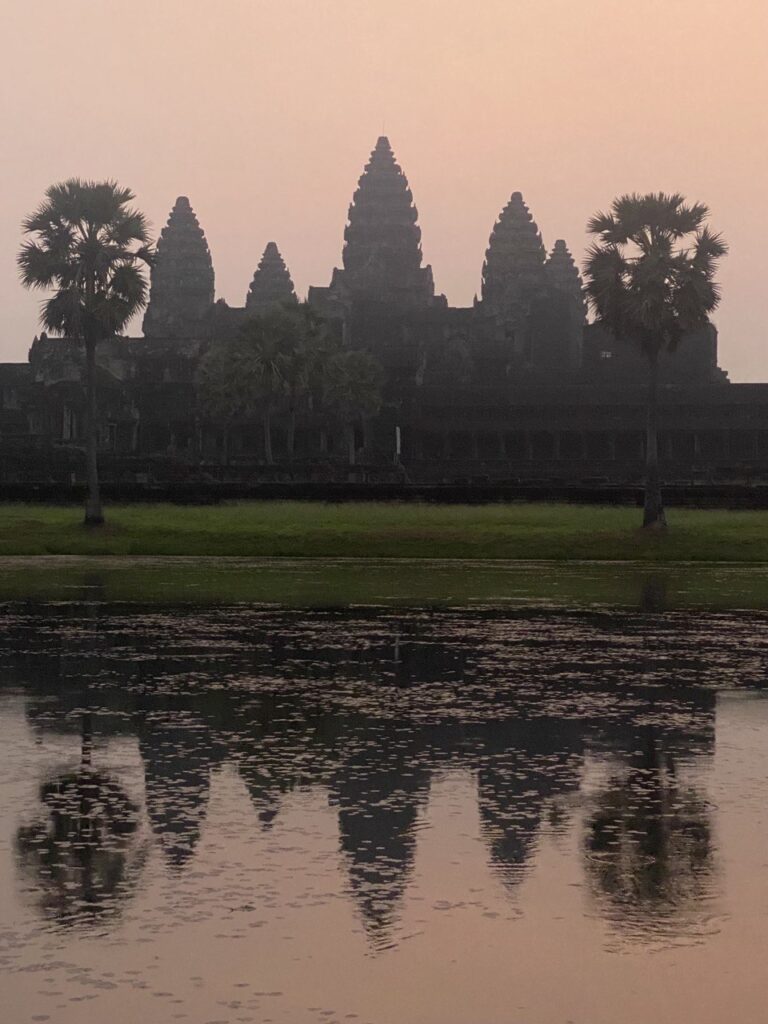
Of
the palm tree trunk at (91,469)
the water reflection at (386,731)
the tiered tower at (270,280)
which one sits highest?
the tiered tower at (270,280)

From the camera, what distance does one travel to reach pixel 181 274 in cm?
16238

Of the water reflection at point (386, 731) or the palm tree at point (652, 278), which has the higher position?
the palm tree at point (652, 278)

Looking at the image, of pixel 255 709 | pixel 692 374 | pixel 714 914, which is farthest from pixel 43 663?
pixel 692 374

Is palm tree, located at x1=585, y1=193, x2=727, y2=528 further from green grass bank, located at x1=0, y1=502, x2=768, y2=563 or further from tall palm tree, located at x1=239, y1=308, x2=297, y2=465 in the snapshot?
tall palm tree, located at x1=239, y1=308, x2=297, y2=465

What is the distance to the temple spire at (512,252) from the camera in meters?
154

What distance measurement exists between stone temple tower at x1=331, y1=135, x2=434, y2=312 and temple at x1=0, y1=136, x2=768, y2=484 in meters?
21.2

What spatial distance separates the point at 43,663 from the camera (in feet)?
58.8

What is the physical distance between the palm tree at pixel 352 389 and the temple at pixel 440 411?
230 cm

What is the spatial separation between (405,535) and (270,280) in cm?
12335

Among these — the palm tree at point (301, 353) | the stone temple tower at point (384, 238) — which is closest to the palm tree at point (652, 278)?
the palm tree at point (301, 353)

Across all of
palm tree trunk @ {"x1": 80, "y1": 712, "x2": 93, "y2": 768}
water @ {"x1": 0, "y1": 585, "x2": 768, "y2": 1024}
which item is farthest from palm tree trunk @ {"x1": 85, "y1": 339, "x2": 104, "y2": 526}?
palm tree trunk @ {"x1": 80, "y1": 712, "x2": 93, "y2": 768}

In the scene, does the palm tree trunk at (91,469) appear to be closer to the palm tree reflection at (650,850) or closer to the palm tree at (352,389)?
the palm tree at (352,389)

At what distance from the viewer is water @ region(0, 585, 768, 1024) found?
6.71 m

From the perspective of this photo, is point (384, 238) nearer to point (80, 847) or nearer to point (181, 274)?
point (181, 274)
